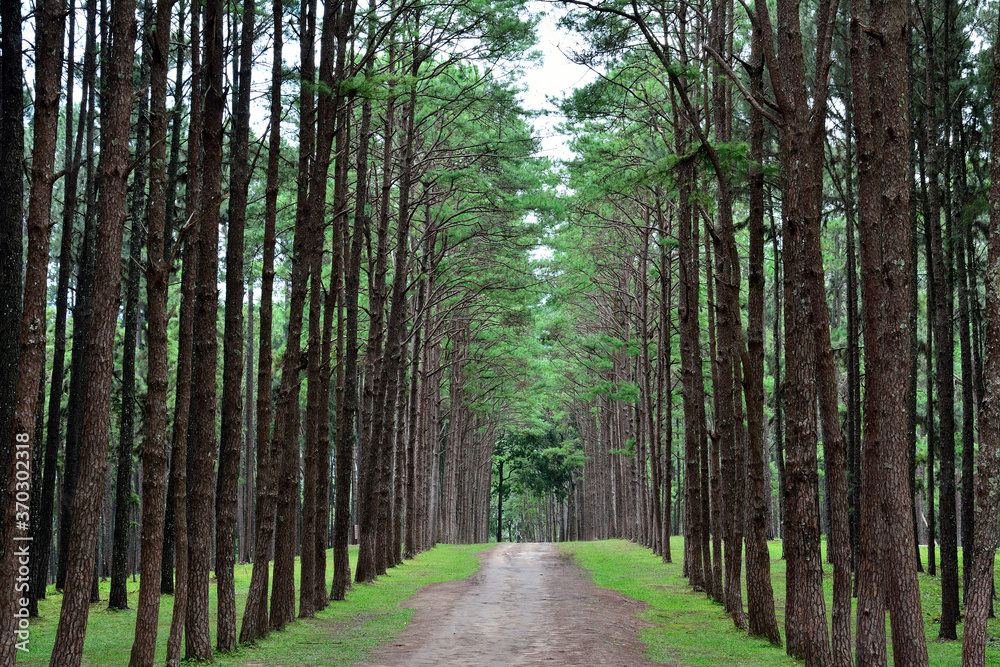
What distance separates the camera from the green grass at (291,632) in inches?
421

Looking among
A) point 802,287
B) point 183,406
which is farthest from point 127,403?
point 802,287

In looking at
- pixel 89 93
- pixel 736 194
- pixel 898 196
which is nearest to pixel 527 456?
pixel 736 194

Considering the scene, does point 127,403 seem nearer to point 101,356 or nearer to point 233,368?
point 233,368

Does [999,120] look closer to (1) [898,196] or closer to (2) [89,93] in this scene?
(1) [898,196]

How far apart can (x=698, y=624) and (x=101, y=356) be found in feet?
35.1

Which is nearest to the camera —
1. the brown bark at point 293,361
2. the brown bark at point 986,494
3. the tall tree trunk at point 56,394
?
the brown bark at point 986,494

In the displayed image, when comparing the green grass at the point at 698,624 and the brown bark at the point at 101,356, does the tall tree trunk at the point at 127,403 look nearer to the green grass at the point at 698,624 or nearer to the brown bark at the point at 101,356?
the brown bark at the point at 101,356

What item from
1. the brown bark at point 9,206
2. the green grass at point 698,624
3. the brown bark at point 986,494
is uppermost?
the brown bark at point 9,206

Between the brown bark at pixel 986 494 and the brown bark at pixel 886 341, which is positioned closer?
the brown bark at pixel 986 494

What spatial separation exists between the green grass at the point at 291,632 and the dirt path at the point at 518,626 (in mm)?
493

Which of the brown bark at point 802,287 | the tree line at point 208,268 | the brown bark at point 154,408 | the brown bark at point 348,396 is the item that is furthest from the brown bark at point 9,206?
the brown bark at point 802,287

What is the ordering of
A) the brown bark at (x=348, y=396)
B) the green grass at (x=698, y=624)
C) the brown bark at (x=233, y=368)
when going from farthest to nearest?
1. the brown bark at (x=348, y=396)
2. the green grass at (x=698, y=624)
3. the brown bark at (x=233, y=368)

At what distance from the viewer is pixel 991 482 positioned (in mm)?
7324

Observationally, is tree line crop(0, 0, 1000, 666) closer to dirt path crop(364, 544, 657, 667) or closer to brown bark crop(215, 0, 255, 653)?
brown bark crop(215, 0, 255, 653)
